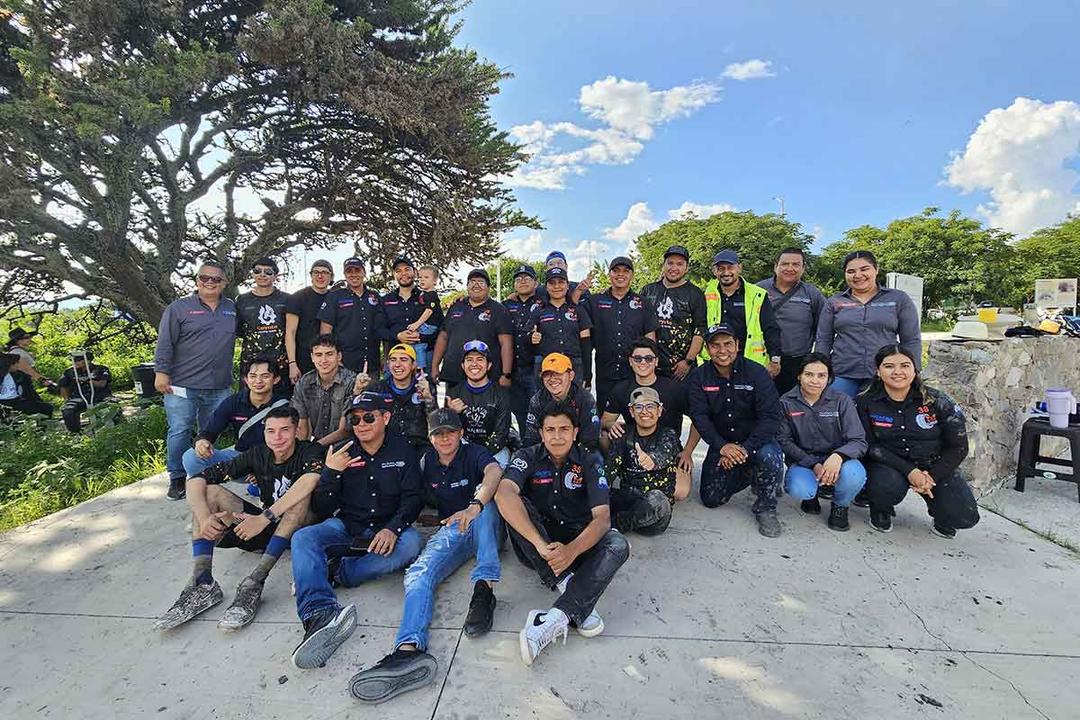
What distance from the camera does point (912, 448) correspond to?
358 cm

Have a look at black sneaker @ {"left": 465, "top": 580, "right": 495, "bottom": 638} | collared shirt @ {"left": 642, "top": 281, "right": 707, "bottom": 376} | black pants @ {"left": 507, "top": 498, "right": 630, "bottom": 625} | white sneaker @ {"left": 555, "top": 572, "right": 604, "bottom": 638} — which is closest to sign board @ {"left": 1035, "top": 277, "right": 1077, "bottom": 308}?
collared shirt @ {"left": 642, "top": 281, "right": 707, "bottom": 376}

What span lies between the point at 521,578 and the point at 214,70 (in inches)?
317

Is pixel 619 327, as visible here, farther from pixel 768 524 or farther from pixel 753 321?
pixel 768 524

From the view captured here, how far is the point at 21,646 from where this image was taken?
261 cm

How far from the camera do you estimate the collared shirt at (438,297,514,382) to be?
480 centimetres

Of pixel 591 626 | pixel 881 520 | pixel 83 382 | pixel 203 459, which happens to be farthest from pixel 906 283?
pixel 83 382

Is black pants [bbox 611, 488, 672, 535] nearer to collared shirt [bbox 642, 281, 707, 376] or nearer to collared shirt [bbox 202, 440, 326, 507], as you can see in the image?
collared shirt [bbox 642, 281, 707, 376]

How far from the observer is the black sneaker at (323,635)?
92.5 inches

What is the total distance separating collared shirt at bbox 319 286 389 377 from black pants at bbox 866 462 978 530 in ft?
14.7

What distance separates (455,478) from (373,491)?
511mm

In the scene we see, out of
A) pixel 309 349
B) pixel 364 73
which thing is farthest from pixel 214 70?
pixel 309 349

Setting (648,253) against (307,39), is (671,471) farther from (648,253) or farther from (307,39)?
(648,253)

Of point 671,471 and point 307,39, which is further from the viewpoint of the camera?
point 307,39

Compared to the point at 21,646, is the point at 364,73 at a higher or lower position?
higher
